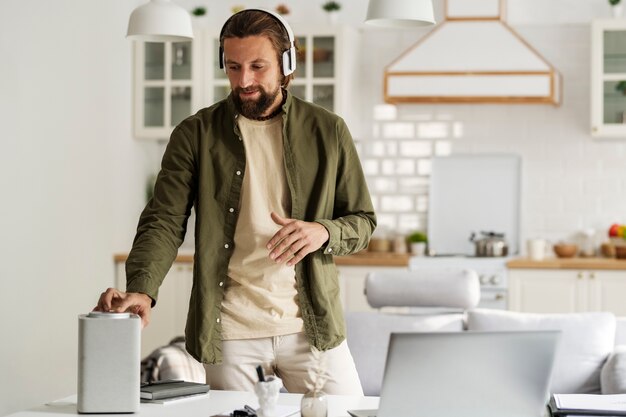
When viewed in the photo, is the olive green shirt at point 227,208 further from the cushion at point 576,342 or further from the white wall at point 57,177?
the white wall at point 57,177

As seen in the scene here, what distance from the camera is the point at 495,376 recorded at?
200 cm

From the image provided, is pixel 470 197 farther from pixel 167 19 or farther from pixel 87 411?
pixel 87 411

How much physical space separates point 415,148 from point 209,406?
15.4 feet

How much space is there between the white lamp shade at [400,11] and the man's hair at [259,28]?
32.9 inches

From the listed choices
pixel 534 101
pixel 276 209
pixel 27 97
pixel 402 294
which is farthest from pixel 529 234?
pixel 276 209

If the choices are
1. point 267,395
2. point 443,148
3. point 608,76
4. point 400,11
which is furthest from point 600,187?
point 267,395

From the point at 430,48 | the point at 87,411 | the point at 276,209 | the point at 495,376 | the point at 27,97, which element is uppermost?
the point at 430,48

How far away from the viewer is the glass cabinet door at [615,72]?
6176mm

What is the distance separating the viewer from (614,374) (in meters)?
3.84

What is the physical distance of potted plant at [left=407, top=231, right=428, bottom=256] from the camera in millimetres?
6598

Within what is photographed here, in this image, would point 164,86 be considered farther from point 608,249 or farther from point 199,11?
point 608,249

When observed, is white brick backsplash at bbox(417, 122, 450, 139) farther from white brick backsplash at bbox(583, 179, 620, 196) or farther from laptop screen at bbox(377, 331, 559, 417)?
laptop screen at bbox(377, 331, 559, 417)

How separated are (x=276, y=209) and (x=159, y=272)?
0.35 m

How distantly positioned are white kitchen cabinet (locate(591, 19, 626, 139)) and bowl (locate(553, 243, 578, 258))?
711 millimetres
